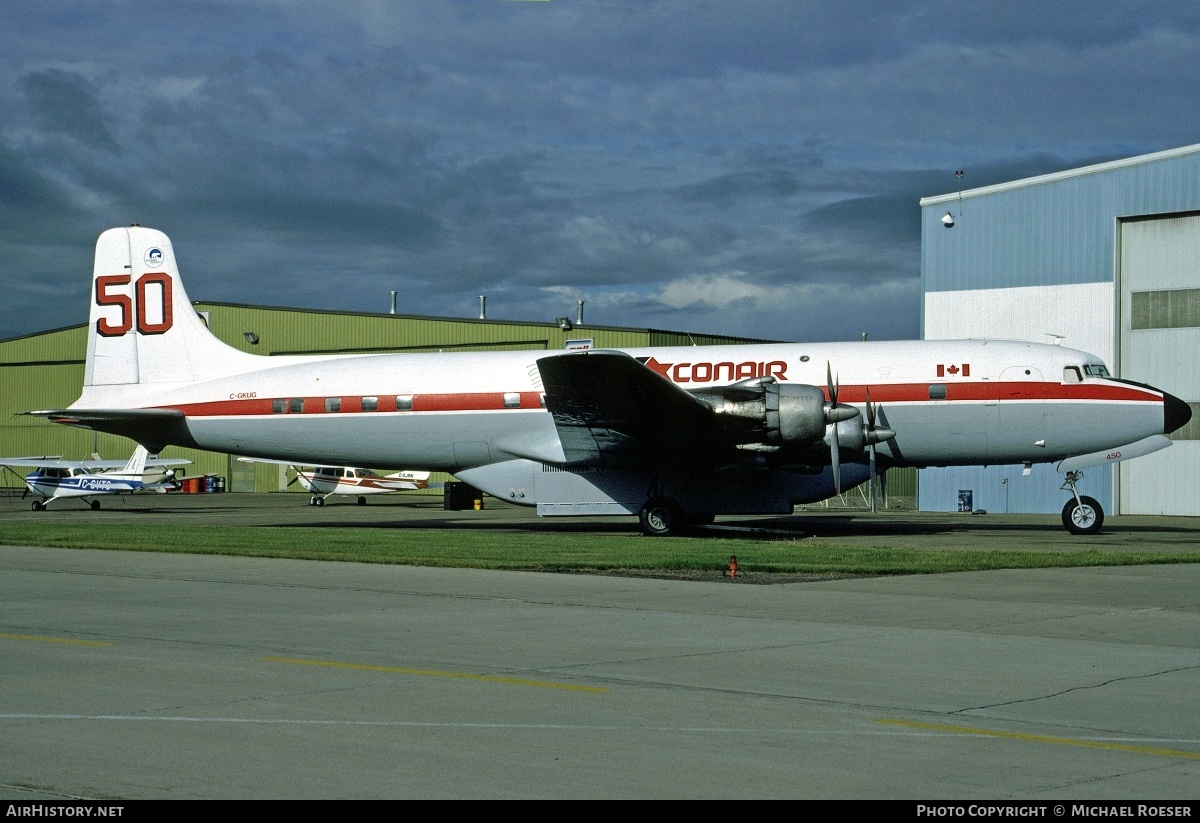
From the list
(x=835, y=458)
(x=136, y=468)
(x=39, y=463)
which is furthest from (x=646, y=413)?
(x=39, y=463)

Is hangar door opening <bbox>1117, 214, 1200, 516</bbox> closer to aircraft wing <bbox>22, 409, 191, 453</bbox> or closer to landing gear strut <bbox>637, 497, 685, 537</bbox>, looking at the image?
landing gear strut <bbox>637, 497, 685, 537</bbox>

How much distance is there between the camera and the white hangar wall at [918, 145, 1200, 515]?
118 feet

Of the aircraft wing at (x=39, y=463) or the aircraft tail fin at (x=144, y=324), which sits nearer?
the aircraft tail fin at (x=144, y=324)

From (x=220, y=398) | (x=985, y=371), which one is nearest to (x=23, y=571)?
(x=220, y=398)

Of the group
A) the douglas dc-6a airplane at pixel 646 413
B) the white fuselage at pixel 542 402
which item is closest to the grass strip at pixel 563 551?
the douglas dc-6a airplane at pixel 646 413

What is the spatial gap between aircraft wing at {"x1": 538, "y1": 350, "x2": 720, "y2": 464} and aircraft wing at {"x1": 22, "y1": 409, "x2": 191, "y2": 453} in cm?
962

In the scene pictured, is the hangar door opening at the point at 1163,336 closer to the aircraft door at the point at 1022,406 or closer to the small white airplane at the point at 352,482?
the aircraft door at the point at 1022,406

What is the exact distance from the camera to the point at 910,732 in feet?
24.1

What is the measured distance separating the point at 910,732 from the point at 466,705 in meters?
2.94

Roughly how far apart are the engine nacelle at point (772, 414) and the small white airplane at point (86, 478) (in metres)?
28.9

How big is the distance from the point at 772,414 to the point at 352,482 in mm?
29822

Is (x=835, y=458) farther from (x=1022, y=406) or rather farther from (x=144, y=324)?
(x=144, y=324)

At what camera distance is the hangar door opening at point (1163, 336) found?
117 ft
